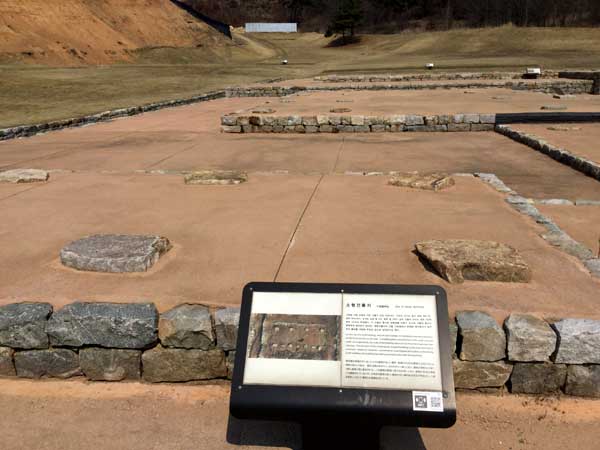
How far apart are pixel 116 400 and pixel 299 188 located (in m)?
4.36

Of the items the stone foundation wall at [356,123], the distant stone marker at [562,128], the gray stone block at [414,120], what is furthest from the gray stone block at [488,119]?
the gray stone block at [414,120]

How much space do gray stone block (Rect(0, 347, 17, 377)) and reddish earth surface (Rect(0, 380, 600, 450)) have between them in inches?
4.3

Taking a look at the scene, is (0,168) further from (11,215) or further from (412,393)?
(412,393)

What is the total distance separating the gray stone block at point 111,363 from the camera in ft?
11.3

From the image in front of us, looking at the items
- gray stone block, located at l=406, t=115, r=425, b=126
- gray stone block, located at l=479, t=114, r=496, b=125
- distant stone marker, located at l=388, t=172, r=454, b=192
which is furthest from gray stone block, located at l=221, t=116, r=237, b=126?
distant stone marker, located at l=388, t=172, r=454, b=192

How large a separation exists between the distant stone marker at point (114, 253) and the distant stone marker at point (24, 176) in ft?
12.4

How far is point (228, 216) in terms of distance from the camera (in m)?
5.94

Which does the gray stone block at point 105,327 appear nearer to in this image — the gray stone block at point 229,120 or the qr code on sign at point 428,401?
the qr code on sign at point 428,401

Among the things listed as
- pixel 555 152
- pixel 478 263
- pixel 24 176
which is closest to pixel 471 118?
pixel 555 152

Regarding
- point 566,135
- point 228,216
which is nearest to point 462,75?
point 566,135

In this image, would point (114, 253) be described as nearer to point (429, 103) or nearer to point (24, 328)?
point (24, 328)

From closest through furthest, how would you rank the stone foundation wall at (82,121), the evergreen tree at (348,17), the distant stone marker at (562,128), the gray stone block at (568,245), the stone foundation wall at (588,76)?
the gray stone block at (568,245), the distant stone marker at (562,128), the stone foundation wall at (82,121), the stone foundation wall at (588,76), the evergreen tree at (348,17)

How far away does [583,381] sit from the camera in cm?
322

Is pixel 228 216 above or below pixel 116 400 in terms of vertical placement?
above
